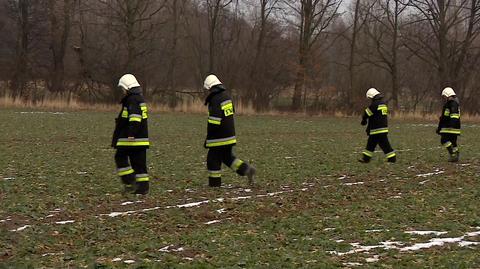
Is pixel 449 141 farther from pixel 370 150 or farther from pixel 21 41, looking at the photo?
pixel 21 41

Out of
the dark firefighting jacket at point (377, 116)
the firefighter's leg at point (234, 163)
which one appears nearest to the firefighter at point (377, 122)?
the dark firefighting jacket at point (377, 116)

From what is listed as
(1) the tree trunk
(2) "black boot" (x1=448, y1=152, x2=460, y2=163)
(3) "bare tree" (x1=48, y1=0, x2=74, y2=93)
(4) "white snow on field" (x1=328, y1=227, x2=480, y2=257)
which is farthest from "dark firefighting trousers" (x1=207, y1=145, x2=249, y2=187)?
(3) "bare tree" (x1=48, y1=0, x2=74, y2=93)

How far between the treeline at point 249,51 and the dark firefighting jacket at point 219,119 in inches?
1429

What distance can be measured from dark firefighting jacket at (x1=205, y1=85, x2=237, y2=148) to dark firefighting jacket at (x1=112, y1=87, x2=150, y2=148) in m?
1.30

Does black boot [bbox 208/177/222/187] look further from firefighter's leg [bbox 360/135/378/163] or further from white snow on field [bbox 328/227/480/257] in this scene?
firefighter's leg [bbox 360/135/378/163]

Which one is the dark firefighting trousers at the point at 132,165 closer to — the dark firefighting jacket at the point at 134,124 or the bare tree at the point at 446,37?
the dark firefighting jacket at the point at 134,124

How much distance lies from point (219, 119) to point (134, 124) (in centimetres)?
165

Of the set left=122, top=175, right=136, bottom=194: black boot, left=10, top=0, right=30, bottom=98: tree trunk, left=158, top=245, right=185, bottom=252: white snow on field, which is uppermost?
left=10, top=0, right=30, bottom=98: tree trunk

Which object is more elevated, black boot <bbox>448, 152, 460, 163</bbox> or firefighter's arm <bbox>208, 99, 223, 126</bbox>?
firefighter's arm <bbox>208, 99, 223, 126</bbox>

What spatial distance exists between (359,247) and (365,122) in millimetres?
8918

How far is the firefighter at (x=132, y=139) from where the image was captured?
1014 cm

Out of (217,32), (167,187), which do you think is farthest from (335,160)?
(217,32)

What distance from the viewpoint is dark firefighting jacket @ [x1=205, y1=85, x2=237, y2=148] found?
10.8 metres

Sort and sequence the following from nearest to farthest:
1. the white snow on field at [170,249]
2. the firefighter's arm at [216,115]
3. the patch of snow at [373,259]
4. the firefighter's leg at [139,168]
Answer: the patch of snow at [373,259]
the white snow on field at [170,249]
the firefighter's leg at [139,168]
the firefighter's arm at [216,115]
